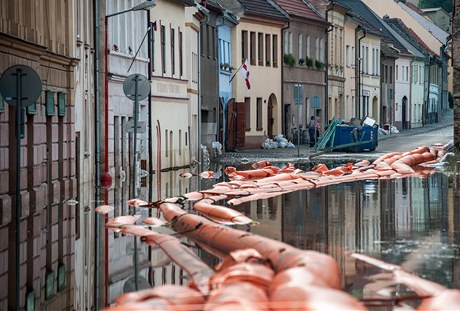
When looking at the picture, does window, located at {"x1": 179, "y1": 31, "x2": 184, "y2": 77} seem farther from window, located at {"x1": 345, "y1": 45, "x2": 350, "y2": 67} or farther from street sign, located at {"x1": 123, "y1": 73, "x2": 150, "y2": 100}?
window, located at {"x1": 345, "y1": 45, "x2": 350, "y2": 67}

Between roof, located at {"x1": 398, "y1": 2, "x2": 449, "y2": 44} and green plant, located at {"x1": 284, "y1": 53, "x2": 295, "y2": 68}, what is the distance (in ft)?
144

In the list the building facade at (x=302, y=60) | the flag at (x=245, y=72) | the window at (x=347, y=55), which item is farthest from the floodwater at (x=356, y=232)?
the window at (x=347, y=55)

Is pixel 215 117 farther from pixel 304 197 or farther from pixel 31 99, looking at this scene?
pixel 31 99

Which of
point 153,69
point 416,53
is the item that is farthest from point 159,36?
point 416,53

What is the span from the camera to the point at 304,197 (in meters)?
24.5

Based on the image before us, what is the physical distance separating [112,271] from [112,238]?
357 cm

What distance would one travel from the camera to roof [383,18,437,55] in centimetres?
10855

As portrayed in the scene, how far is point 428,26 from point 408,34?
970 centimetres

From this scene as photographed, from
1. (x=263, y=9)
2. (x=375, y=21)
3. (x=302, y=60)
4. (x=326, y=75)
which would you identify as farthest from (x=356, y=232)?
(x=375, y=21)

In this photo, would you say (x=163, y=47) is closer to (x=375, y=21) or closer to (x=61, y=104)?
(x=61, y=104)

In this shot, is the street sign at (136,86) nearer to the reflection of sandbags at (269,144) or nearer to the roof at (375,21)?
the reflection of sandbags at (269,144)

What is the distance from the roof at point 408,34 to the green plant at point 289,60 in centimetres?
3668

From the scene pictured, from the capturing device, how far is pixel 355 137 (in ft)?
192

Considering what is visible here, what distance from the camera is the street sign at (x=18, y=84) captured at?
1891 cm
